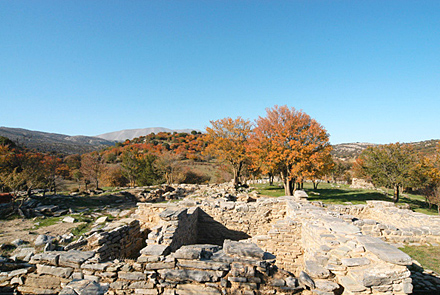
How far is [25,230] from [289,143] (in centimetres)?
1788

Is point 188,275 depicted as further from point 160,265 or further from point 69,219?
point 69,219

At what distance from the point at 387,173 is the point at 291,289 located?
23.0 m

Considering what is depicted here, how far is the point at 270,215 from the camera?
33.3 feet

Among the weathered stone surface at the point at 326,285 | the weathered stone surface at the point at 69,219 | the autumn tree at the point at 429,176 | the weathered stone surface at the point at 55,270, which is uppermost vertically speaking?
the autumn tree at the point at 429,176

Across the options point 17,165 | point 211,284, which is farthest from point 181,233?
point 17,165

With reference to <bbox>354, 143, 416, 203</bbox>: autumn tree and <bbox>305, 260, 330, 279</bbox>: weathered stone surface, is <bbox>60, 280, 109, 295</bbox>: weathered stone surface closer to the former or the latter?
<bbox>305, 260, 330, 279</bbox>: weathered stone surface

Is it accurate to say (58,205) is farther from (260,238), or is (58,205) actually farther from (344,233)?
(344,233)

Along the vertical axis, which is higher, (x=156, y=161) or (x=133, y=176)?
(x=156, y=161)

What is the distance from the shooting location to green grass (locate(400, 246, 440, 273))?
697cm

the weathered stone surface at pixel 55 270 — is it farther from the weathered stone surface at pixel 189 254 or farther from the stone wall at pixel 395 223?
the stone wall at pixel 395 223

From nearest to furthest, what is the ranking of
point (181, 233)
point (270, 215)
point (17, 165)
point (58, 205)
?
1. point (181, 233)
2. point (270, 215)
3. point (58, 205)
4. point (17, 165)

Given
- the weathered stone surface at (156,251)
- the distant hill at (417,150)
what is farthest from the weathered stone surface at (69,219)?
the distant hill at (417,150)

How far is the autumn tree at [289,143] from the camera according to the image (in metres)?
16.2

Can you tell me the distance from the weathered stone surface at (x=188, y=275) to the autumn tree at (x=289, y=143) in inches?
537
